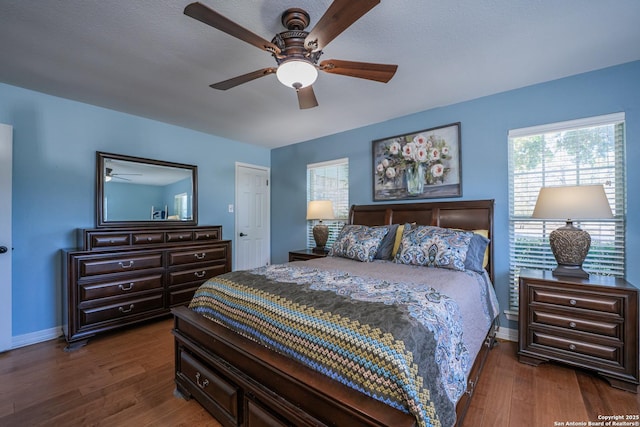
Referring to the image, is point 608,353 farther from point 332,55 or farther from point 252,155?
point 252,155

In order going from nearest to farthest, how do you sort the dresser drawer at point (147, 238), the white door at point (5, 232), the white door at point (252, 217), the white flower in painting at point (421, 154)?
the white door at point (5, 232) → the dresser drawer at point (147, 238) → the white flower in painting at point (421, 154) → the white door at point (252, 217)

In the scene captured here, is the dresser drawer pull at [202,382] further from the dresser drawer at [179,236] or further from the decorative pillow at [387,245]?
the dresser drawer at [179,236]

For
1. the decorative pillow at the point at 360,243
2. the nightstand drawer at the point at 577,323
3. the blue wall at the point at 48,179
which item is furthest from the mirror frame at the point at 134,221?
the nightstand drawer at the point at 577,323

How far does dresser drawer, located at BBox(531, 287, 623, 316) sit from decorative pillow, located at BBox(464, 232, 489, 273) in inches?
16.8

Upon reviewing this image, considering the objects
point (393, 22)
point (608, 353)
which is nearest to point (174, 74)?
point (393, 22)

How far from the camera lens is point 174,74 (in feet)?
7.99

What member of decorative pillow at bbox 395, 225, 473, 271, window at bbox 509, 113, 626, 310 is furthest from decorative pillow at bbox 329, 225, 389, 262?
window at bbox 509, 113, 626, 310

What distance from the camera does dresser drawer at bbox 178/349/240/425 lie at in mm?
1486

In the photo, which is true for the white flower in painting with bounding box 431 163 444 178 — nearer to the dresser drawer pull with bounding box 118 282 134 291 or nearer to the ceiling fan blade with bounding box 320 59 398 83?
the ceiling fan blade with bounding box 320 59 398 83

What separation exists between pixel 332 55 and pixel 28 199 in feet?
10.6

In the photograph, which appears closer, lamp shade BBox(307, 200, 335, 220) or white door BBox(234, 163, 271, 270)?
lamp shade BBox(307, 200, 335, 220)

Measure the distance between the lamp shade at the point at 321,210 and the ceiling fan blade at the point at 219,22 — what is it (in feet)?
7.61

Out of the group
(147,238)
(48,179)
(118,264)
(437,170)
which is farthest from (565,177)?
(48,179)

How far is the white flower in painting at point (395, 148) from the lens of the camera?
343cm
